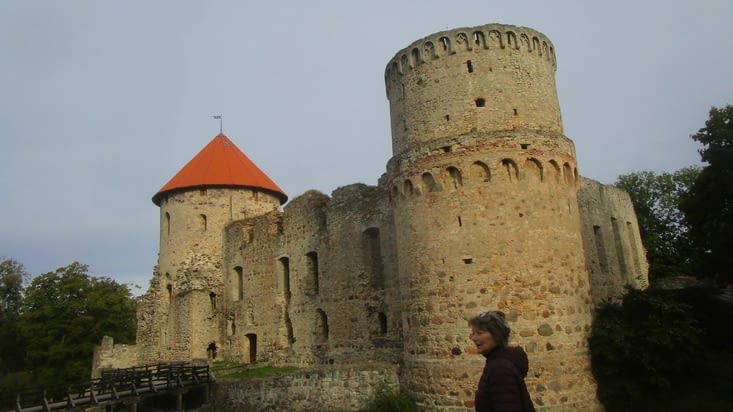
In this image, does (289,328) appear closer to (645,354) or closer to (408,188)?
(408,188)

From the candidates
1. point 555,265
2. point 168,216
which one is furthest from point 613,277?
point 168,216

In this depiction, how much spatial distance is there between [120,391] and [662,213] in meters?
32.5

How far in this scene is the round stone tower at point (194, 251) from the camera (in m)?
25.5

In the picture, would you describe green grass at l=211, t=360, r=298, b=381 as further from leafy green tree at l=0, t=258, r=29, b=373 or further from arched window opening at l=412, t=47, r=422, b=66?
leafy green tree at l=0, t=258, r=29, b=373

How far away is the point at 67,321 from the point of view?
30.9 m

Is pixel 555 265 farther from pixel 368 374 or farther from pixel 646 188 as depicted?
pixel 646 188

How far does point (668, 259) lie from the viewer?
3014cm

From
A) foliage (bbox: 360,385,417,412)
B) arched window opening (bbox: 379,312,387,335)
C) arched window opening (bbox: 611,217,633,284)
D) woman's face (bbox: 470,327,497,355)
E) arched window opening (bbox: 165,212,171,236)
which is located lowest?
foliage (bbox: 360,385,417,412)

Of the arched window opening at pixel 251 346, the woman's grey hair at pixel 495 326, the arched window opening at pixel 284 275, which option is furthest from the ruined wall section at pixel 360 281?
the woman's grey hair at pixel 495 326

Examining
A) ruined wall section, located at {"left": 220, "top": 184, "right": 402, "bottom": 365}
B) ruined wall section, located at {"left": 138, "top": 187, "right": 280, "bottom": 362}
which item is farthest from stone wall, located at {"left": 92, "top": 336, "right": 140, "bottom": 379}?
ruined wall section, located at {"left": 220, "top": 184, "right": 402, "bottom": 365}

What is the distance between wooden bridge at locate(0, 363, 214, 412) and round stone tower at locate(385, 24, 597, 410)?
28.2 feet

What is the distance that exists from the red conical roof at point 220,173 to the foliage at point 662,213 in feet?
71.3

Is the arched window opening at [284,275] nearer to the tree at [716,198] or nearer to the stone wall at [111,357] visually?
the stone wall at [111,357]

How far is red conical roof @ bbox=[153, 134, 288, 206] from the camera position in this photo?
27188 millimetres
